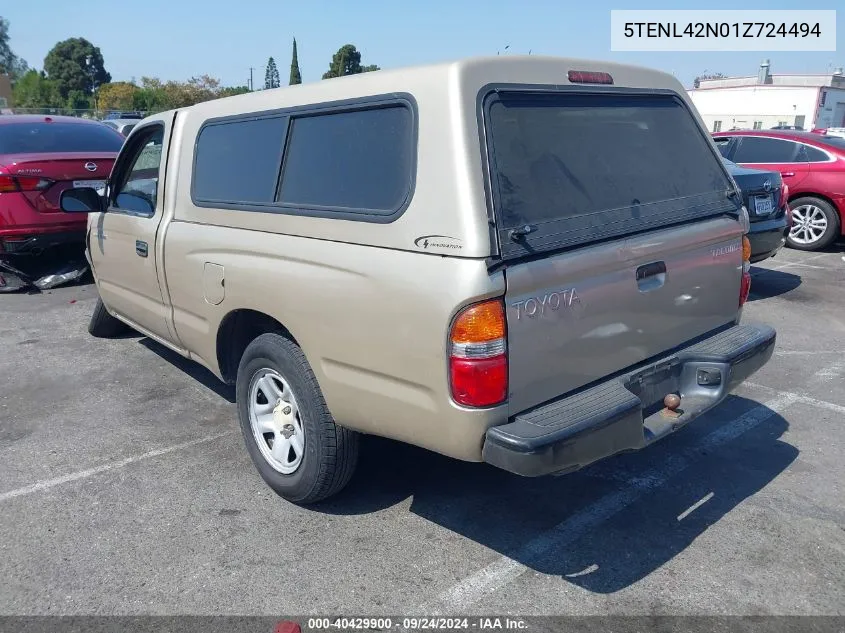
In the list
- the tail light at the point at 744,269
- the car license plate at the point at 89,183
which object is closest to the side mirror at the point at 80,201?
the car license plate at the point at 89,183

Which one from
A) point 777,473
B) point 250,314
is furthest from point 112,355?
point 777,473

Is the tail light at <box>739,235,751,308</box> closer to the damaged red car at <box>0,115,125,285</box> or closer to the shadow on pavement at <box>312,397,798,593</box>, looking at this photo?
the shadow on pavement at <box>312,397,798,593</box>

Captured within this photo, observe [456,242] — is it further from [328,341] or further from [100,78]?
[100,78]

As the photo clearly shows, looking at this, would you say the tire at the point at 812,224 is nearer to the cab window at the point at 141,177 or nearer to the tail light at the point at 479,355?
the cab window at the point at 141,177

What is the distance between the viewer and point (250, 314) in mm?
3592

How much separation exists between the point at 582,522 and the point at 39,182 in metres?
6.53

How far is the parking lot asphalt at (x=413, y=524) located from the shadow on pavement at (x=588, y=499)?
10mm

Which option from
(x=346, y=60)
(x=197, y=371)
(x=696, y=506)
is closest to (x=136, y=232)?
(x=197, y=371)

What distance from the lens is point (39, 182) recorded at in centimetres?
721

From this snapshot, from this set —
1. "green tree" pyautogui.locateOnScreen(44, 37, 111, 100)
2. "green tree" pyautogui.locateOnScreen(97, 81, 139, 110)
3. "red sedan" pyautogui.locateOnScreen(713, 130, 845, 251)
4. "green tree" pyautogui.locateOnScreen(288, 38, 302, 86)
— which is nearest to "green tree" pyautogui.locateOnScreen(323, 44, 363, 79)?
"green tree" pyautogui.locateOnScreen(288, 38, 302, 86)

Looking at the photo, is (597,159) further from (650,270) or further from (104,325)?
(104,325)

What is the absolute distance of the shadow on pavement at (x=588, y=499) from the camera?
120 inches

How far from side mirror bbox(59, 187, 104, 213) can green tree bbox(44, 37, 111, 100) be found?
294ft

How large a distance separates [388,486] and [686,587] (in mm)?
1504
